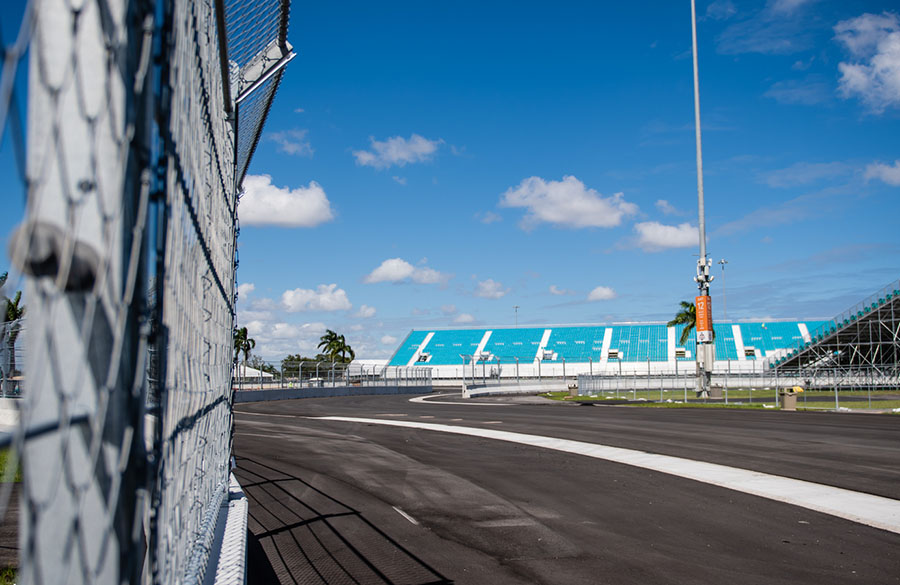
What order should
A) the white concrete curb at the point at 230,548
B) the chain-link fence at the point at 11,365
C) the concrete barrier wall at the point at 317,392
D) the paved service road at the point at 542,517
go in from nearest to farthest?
the white concrete curb at the point at 230,548
the paved service road at the point at 542,517
the chain-link fence at the point at 11,365
the concrete barrier wall at the point at 317,392

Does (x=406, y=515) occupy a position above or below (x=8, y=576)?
below

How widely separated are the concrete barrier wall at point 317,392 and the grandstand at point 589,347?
1425 cm

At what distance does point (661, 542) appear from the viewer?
662 cm

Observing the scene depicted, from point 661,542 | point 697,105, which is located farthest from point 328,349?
point 661,542

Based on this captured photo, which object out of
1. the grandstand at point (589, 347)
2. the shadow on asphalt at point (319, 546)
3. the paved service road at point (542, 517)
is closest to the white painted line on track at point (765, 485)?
the paved service road at point (542, 517)

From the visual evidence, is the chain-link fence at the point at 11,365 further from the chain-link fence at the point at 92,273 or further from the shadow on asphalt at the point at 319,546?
the chain-link fence at the point at 92,273

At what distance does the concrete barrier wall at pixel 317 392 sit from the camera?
38.9 meters

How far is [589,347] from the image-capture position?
82500mm

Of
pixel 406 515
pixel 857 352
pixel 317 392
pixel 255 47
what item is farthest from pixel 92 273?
pixel 857 352

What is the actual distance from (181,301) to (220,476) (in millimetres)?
3012

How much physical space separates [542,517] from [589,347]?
251 feet

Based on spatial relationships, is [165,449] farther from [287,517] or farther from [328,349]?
[328,349]

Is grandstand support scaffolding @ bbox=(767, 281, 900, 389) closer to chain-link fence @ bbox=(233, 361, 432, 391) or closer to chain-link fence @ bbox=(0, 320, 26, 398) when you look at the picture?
chain-link fence @ bbox=(233, 361, 432, 391)

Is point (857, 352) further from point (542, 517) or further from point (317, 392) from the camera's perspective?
point (542, 517)
